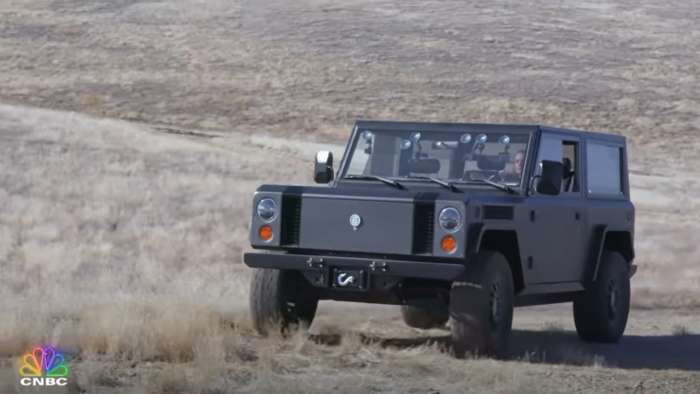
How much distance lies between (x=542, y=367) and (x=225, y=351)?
2591 millimetres

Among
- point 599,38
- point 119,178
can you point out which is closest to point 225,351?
point 119,178

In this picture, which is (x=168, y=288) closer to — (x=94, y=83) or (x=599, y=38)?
(x=94, y=83)

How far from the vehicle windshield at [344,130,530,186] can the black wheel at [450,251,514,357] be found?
105 centimetres

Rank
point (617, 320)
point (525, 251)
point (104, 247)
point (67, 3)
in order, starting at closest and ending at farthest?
point (525, 251) < point (617, 320) < point (104, 247) < point (67, 3)

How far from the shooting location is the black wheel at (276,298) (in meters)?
12.3

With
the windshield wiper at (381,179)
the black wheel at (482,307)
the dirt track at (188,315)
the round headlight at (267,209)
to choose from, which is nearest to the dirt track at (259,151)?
the dirt track at (188,315)

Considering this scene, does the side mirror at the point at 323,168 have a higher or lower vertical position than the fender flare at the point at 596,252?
higher

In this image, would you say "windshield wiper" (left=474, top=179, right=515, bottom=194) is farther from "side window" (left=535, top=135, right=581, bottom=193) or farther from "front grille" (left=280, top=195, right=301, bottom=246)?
"front grille" (left=280, top=195, right=301, bottom=246)

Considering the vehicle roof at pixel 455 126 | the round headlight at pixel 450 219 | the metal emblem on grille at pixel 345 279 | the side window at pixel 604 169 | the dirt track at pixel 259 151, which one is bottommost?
the dirt track at pixel 259 151

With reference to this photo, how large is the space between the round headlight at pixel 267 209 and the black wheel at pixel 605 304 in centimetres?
357

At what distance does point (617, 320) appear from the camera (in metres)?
14.2

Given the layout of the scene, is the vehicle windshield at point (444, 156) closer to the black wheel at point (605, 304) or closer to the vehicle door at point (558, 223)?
the vehicle door at point (558, 223)

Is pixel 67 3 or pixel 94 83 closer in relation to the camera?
pixel 94 83

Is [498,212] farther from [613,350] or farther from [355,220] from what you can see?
[613,350]
